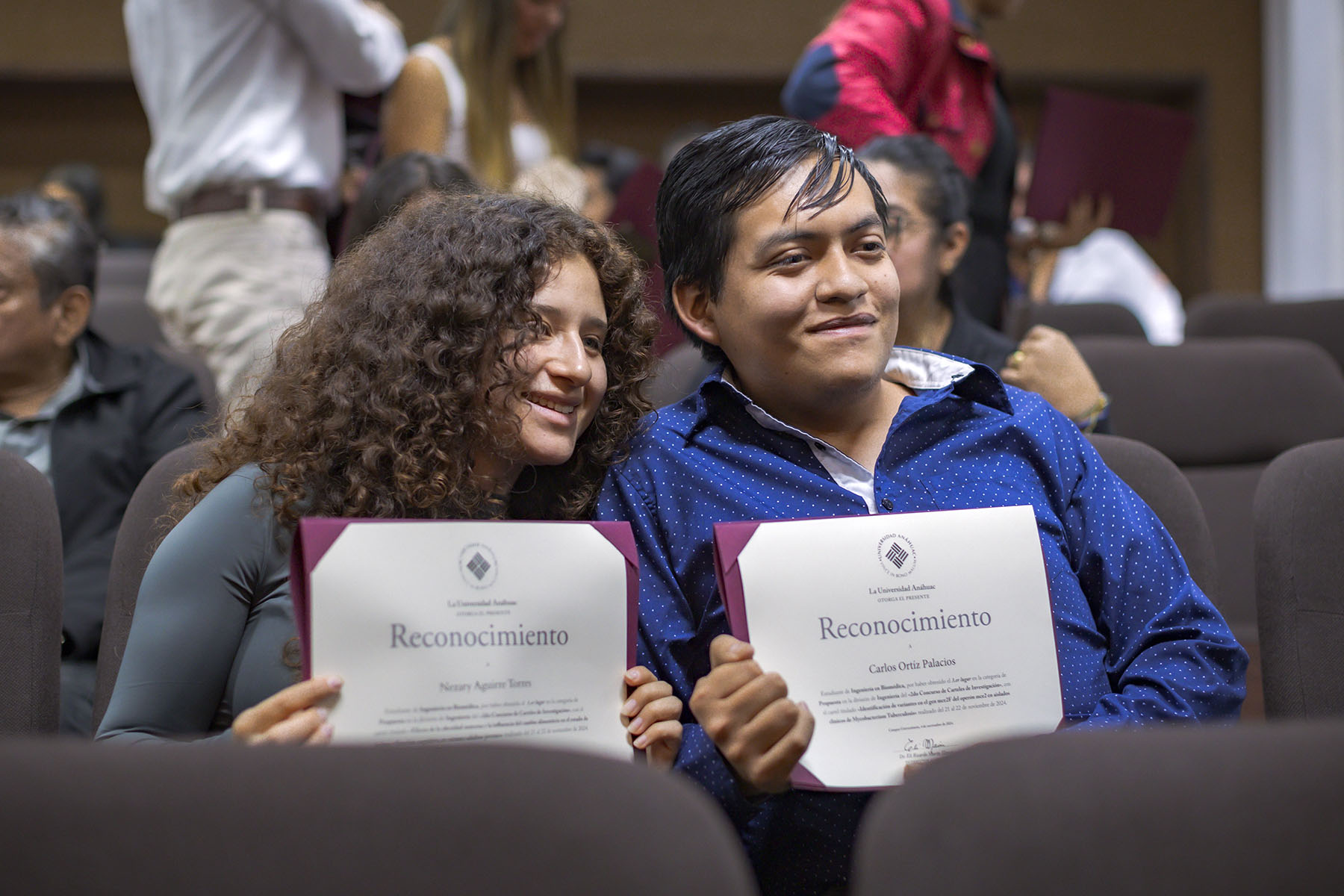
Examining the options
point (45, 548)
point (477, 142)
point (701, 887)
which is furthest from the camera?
point (477, 142)

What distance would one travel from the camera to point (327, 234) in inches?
106

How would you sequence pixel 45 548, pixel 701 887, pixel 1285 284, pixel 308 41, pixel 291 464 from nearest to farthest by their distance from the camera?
pixel 701 887
pixel 291 464
pixel 45 548
pixel 308 41
pixel 1285 284

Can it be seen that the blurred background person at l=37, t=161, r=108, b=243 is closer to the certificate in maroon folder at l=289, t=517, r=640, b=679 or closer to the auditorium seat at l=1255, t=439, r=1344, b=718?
the certificate in maroon folder at l=289, t=517, r=640, b=679

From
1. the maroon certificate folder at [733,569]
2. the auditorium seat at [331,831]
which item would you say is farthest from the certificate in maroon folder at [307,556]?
the auditorium seat at [331,831]

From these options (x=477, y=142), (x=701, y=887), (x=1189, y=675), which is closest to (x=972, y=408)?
(x=1189, y=675)

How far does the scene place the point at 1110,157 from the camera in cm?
296

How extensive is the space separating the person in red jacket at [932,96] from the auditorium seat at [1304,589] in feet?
4.02

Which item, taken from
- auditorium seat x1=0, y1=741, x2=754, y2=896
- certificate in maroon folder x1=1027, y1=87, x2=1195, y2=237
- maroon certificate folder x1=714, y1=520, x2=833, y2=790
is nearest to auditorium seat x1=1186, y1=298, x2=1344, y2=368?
certificate in maroon folder x1=1027, y1=87, x2=1195, y2=237

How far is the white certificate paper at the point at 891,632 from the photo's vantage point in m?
1.04

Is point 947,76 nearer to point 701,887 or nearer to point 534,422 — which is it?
point 534,422

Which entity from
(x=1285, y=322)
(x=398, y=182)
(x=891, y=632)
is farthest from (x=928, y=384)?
(x=1285, y=322)

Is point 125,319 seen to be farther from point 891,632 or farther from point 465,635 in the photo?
point 891,632

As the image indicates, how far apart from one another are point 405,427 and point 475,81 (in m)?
1.59

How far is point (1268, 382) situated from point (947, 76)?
0.94m
